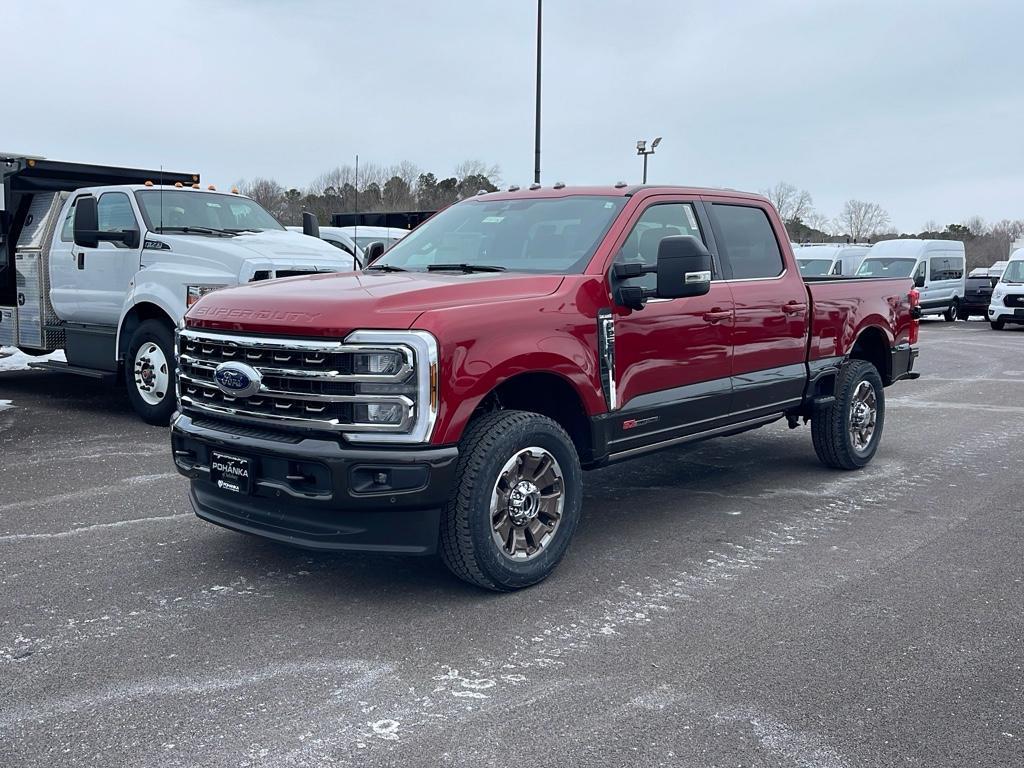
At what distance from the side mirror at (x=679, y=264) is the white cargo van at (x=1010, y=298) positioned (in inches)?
905

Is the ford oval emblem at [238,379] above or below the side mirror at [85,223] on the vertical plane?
below

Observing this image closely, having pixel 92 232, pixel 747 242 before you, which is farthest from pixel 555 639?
pixel 92 232

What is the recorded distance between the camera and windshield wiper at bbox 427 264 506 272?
17.8 ft

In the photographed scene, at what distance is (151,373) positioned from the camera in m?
9.16

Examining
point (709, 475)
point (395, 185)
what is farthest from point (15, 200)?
point (395, 185)

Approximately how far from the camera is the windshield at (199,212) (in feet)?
32.2

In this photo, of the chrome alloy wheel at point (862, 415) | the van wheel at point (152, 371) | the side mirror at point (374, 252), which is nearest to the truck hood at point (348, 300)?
the side mirror at point (374, 252)

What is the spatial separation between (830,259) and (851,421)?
22.6 m

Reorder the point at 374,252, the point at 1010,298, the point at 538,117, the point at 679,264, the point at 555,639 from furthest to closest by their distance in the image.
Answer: the point at 1010,298
the point at 538,117
the point at 374,252
the point at 679,264
the point at 555,639

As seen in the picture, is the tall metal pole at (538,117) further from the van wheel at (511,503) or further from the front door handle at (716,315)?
the van wheel at (511,503)

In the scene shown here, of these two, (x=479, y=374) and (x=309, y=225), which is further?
(x=309, y=225)

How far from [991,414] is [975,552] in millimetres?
5580

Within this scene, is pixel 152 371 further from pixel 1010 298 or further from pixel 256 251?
pixel 1010 298

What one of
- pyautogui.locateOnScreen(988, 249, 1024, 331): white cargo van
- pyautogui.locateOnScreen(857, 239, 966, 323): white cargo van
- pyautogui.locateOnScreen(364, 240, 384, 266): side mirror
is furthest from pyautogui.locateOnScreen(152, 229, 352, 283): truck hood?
pyautogui.locateOnScreen(857, 239, 966, 323): white cargo van
